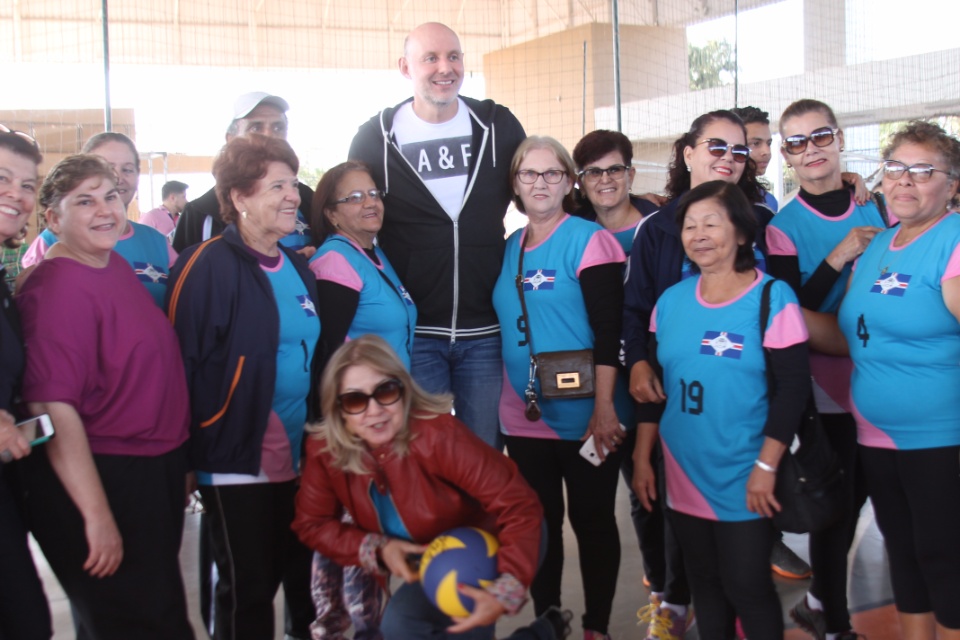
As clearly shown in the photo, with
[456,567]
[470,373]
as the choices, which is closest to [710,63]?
[470,373]

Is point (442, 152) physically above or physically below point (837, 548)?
above

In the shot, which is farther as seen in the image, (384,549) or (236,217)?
(236,217)

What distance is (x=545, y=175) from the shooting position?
3107mm

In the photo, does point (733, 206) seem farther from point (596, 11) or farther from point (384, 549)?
point (596, 11)

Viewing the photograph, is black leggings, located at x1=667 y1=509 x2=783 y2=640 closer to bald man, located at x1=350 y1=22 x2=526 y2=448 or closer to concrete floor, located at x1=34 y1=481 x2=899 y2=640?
concrete floor, located at x1=34 y1=481 x2=899 y2=640

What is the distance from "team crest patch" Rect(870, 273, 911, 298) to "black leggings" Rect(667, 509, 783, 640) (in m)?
0.81

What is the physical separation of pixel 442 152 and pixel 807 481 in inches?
68.7

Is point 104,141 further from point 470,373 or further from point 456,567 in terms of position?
point 456,567

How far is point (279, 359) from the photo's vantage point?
2711mm

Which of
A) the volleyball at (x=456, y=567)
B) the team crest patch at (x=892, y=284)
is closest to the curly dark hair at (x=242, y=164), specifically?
the volleyball at (x=456, y=567)

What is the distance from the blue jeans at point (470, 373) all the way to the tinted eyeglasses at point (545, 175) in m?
0.61

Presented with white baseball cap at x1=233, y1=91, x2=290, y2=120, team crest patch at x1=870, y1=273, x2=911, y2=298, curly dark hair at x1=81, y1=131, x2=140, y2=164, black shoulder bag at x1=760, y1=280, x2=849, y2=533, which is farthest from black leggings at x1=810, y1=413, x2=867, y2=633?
curly dark hair at x1=81, y1=131, x2=140, y2=164

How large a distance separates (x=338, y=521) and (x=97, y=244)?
3.45 ft

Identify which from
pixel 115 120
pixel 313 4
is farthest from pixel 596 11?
pixel 115 120
